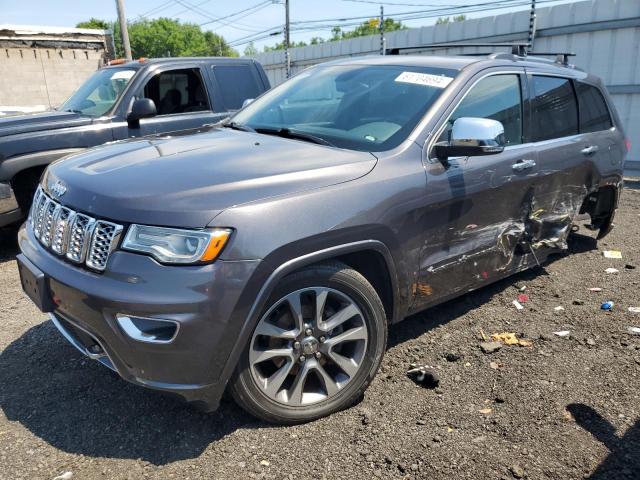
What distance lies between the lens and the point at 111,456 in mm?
2484

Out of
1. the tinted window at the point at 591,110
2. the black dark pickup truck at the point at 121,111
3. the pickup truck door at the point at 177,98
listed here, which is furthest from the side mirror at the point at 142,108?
the tinted window at the point at 591,110

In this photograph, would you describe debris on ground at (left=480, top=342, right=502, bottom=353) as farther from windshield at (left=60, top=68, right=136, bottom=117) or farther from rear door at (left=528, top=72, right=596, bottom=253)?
windshield at (left=60, top=68, right=136, bottom=117)

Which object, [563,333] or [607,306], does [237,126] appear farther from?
[607,306]

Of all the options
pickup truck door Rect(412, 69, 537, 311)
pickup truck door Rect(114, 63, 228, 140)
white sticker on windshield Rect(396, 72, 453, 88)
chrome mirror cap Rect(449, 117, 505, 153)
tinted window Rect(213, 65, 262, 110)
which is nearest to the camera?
chrome mirror cap Rect(449, 117, 505, 153)

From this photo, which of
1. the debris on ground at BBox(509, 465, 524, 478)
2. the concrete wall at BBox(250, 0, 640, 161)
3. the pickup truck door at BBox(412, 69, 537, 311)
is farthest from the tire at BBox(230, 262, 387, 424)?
the concrete wall at BBox(250, 0, 640, 161)

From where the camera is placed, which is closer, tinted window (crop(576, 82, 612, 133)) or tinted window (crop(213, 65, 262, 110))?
tinted window (crop(576, 82, 612, 133))

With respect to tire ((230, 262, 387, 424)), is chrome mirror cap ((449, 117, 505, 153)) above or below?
above

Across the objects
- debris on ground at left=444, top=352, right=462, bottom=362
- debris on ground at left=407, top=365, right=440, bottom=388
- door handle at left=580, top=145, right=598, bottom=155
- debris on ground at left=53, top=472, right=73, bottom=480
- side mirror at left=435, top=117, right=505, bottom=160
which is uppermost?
side mirror at left=435, top=117, right=505, bottom=160

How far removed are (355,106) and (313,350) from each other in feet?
5.35

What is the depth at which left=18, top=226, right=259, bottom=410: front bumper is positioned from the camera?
2.19m

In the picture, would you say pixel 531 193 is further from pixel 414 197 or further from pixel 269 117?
pixel 269 117

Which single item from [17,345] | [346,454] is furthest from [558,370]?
[17,345]

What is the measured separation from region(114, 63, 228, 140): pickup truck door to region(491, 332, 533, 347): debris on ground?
12.8 feet

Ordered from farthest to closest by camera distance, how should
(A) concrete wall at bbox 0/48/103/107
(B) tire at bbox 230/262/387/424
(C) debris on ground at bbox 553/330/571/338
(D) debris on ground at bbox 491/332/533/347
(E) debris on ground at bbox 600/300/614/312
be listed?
(A) concrete wall at bbox 0/48/103/107, (E) debris on ground at bbox 600/300/614/312, (C) debris on ground at bbox 553/330/571/338, (D) debris on ground at bbox 491/332/533/347, (B) tire at bbox 230/262/387/424
